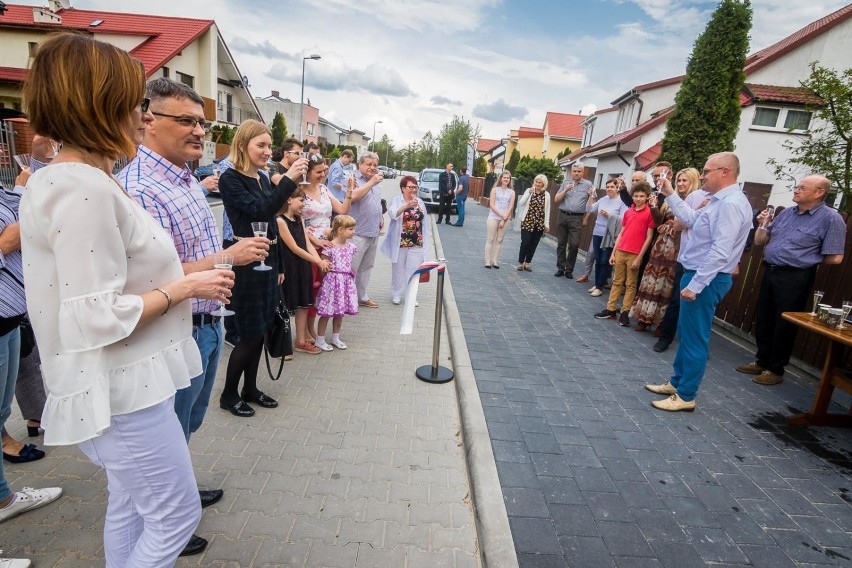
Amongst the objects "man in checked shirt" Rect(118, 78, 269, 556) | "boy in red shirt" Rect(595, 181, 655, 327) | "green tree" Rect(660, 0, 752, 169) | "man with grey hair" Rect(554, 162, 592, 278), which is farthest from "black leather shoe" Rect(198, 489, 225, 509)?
"green tree" Rect(660, 0, 752, 169)

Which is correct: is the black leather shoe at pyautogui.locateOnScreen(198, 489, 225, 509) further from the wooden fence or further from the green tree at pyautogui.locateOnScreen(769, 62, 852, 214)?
the green tree at pyautogui.locateOnScreen(769, 62, 852, 214)

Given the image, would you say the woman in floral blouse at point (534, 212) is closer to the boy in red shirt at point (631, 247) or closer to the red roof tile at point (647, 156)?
the boy in red shirt at point (631, 247)

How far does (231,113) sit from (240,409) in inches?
1198

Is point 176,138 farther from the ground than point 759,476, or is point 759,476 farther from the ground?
point 176,138

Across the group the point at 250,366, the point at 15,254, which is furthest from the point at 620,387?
the point at 15,254

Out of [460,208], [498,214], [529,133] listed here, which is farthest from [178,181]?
[529,133]

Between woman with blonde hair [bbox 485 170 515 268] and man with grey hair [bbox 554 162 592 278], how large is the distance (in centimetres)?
102

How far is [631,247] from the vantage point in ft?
22.2

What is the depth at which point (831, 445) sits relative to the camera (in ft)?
12.7

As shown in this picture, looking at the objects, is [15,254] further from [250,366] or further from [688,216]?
[688,216]

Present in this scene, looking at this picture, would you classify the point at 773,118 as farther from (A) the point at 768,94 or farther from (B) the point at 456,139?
(B) the point at 456,139

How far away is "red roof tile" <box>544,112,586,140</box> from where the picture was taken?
42.6 meters

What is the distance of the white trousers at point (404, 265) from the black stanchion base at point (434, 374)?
234 cm

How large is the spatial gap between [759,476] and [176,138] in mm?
4298
